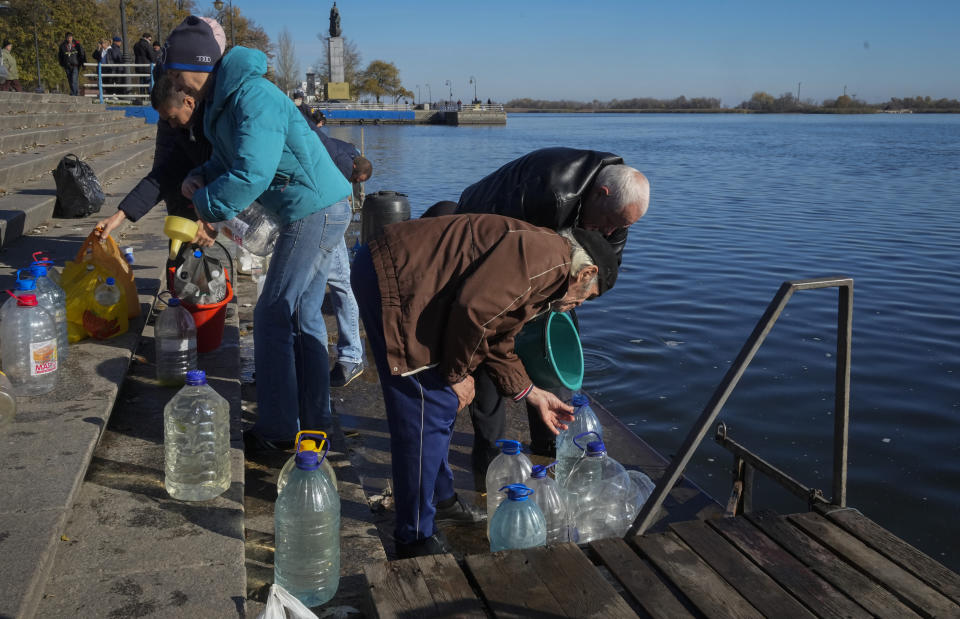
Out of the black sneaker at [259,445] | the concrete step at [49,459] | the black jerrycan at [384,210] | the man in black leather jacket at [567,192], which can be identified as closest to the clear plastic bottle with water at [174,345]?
the concrete step at [49,459]

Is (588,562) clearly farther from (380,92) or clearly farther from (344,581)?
(380,92)

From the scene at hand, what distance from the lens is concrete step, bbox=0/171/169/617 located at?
2396 mm

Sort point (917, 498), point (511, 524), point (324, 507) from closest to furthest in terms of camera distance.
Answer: point (324, 507) < point (511, 524) < point (917, 498)

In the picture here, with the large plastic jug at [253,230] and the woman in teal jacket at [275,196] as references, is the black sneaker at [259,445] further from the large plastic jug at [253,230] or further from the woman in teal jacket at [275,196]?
the large plastic jug at [253,230]

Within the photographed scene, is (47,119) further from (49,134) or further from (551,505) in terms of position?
(551,505)

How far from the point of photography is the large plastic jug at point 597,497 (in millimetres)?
3828

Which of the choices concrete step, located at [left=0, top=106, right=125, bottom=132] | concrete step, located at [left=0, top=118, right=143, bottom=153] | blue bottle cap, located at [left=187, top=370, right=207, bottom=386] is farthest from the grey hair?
concrete step, located at [left=0, top=106, right=125, bottom=132]

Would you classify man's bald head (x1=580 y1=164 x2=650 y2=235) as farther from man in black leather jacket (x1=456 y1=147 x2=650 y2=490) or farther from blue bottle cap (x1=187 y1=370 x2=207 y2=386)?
blue bottle cap (x1=187 y1=370 x2=207 y2=386)

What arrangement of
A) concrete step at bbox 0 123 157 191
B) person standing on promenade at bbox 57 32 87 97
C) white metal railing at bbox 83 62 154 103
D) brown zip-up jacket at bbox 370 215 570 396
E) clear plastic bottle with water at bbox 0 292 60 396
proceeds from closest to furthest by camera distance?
brown zip-up jacket at bbox 370 215 570 396, clear plastic bottle with water at bbox 0 292 60 396, concrete step at bbox 0 123 157 191, person standing on promenade at bbox 57 32 87 97, white metal railing at bbox 83 62 154 103

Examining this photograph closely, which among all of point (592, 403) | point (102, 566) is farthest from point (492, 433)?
point (102, 566)

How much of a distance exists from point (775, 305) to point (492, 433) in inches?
64.3

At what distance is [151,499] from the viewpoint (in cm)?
312

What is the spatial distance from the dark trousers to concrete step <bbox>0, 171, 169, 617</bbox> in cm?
90

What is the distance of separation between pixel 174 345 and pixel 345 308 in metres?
1.21
